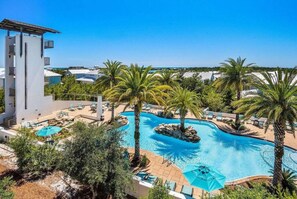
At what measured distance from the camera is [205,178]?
9305mm

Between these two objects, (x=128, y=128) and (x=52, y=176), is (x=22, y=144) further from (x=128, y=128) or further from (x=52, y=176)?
(x=128, y=128)

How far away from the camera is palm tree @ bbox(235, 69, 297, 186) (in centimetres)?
1059

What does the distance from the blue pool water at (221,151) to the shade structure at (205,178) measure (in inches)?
188

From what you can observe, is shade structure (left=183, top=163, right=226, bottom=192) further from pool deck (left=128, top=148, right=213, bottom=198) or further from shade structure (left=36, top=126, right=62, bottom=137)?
shade structure (left=36, top=126, right=62, bottom=137)

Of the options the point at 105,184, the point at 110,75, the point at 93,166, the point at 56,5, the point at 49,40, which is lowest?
the point at 105,184

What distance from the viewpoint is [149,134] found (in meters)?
22.2

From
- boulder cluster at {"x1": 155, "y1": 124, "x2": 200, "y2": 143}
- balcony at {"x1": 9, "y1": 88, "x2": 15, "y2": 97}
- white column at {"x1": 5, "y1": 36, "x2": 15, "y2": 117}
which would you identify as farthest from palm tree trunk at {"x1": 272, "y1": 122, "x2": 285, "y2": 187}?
white column at {"x1": 5, "y1": 36, "x2": 15, "y2": 117}

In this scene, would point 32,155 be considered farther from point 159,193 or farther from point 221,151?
point 221,151

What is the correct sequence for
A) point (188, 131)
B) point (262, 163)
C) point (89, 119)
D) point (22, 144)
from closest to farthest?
point (22, 144)
point (262, 163)
point (188, 131)
point (89, 119)

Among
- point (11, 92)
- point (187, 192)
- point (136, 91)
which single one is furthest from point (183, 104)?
point (11, 92)

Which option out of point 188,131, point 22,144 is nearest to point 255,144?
point 188,131

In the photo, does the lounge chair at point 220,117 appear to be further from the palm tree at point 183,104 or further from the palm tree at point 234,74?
the palm tree at point 183,104

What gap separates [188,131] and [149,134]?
14.1 ft

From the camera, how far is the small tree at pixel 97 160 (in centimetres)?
823
